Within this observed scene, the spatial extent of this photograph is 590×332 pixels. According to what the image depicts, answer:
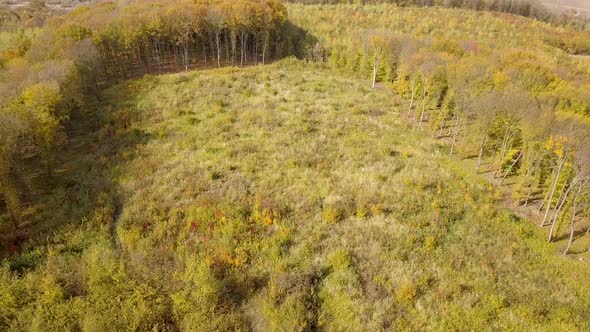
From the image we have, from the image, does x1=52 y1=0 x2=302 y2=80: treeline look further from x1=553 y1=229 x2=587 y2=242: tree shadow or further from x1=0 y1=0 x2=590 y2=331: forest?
x1=553 y1=229 x2=587 y2=242: tree shadow

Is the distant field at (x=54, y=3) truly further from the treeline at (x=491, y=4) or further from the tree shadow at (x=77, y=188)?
the tree shadow at (x=77, y=188)

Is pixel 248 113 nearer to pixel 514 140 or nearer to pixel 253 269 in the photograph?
pixel 253 269

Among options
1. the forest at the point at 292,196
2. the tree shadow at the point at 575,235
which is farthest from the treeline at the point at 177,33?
the tree shadow at the point at 575,235

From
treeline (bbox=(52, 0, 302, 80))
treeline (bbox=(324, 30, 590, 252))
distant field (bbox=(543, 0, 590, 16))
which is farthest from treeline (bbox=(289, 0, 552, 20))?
treeline (bbox=(324, 30, 590, 252))

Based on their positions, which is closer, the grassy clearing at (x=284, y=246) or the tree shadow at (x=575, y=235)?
the grassy clearing at (x=284, y=246)

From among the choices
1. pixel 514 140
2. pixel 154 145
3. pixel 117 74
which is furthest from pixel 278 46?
pixel 514 140

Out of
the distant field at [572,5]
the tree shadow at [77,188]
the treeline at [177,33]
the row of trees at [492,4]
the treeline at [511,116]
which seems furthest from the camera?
the distant field at [572,5]

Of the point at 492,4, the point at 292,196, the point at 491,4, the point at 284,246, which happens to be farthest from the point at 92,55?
the point at 492,4
